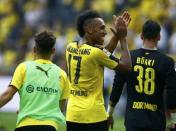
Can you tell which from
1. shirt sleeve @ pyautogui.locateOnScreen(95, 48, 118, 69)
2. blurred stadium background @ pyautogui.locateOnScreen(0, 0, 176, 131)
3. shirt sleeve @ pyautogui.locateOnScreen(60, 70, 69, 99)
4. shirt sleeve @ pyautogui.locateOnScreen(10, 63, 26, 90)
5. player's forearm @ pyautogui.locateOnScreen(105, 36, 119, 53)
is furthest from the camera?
blurred stadium background @ pyautogui.locateOnScreen(0, 0, 176, 131)

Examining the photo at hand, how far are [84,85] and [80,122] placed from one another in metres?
0.44

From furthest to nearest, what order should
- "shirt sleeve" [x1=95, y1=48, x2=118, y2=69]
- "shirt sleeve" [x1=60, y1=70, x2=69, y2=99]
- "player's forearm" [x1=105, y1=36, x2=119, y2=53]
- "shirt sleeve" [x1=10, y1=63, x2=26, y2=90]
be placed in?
"player's forearm" [x1=105, y1=36, x2=119, y2=53]
"shirt sleeve" [x1=95, y1=48, x2=118, y2=69]
"shirt sleeve" [x1=60, y1=70, x2=69, y2=99]
"shirt sleeve" [x1=10, y1=63, x2=26, y2=90]

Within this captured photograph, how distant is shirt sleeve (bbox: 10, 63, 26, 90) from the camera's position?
7996mm

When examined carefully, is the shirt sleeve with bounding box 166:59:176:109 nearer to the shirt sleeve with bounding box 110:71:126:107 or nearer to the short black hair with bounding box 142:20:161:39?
the short black hair with bounding box 142:20:161:39

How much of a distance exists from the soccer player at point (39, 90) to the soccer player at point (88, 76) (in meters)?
0.86

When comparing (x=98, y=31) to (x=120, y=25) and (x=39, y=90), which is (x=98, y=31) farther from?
(x=39, y=90)

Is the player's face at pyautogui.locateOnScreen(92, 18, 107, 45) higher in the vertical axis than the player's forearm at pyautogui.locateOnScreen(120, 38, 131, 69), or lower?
higher

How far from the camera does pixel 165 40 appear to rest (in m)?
22.6

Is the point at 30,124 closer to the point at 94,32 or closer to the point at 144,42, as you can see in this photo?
the point at 94,32

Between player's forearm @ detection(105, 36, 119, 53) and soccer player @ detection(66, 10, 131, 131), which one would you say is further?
player's forearm @ detection(105, 36, 119, 53)

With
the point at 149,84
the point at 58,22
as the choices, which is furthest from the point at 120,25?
the point at 58,22

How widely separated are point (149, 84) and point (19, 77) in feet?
6.69

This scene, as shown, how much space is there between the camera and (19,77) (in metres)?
8.02

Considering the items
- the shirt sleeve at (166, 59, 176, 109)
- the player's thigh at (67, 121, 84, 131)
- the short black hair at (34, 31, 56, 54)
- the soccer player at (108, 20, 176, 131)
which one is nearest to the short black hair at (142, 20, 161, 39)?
the soccer player at (108, 20, 176, 131)
